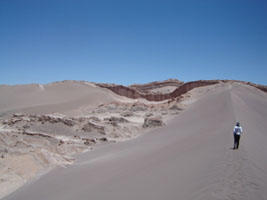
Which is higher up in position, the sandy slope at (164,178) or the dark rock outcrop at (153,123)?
the dark rock outcrop at (153,123)

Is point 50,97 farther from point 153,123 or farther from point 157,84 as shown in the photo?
point 157,84

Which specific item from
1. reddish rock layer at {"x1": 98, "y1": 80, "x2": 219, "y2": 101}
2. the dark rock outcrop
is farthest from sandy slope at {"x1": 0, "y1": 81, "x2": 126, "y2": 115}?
the dark rock outcrop

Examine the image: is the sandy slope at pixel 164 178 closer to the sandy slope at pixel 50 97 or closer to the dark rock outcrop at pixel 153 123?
the dark rock outcrop at pixel 153 123

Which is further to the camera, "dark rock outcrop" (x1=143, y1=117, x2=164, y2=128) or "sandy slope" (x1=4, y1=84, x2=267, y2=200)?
"dark rock outcrop" (x1=143, y1=117, x2=164, y2=128)

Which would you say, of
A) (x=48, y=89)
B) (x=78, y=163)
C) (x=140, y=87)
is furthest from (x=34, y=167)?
(x=140, y=87)

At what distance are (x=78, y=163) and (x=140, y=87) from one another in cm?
5499

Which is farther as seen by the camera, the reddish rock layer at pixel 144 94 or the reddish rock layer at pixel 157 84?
the reddish rock layer at pixel 157 84

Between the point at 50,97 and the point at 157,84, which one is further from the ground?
the point at 157,84

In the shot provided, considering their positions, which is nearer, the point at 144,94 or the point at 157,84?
the point at 144,94

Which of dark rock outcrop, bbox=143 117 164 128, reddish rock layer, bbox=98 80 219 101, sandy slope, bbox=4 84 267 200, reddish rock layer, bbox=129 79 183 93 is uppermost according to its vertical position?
reddish rock layer, bbox=129 79 183 93

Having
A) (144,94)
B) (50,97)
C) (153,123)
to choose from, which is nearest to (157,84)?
(144,94)

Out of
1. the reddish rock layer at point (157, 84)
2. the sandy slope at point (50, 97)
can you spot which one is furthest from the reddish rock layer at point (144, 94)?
the reddish rock layer at point (157, 84)

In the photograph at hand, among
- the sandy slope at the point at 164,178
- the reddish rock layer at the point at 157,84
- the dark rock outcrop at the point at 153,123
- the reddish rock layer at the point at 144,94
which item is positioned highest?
the reddish rock layer at the point at 157,84

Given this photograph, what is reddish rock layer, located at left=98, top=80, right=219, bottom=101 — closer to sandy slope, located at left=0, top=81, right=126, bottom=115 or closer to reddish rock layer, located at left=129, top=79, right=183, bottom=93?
sandy slope, located at left=0, top=81, right=126, bottom=115
